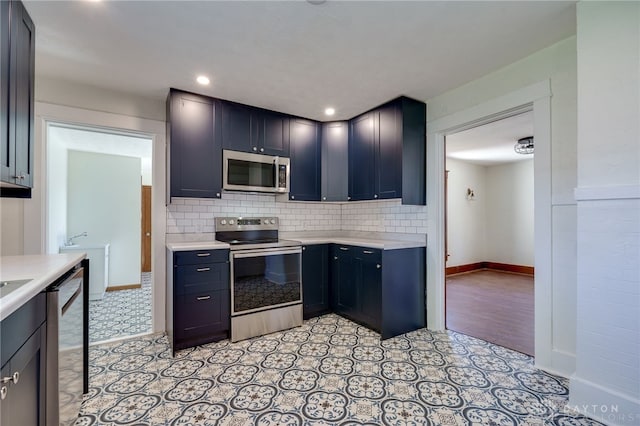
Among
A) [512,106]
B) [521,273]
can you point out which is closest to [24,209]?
[512,106]

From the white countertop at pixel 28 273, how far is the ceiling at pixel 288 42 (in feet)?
4.95

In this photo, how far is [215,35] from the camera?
199 centimetres

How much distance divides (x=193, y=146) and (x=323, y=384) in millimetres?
2431

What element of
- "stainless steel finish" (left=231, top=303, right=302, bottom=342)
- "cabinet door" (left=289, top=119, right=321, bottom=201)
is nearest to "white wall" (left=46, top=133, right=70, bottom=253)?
"stainless steel finish" (left=231, top=303, right=302, bottom=342)

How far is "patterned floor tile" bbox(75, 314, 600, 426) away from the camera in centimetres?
173

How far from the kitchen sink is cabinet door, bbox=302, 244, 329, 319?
237cm

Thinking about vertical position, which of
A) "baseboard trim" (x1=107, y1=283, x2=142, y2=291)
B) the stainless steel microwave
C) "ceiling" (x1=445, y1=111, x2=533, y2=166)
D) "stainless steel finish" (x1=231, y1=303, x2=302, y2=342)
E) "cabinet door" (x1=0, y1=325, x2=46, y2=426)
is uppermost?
"ceiling" (x1=445, y1=111, x2=533, y2=166)

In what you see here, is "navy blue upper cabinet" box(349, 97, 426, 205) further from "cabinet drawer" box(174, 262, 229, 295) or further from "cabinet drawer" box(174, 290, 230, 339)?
"cabinet drawer" box(174, 290, 230, 339)

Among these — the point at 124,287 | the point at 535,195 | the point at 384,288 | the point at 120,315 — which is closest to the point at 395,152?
the point at 535,195

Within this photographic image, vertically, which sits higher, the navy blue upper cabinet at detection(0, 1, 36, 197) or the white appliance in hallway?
the navy blue upper cabinet at detection(0, 1, 36, 197)

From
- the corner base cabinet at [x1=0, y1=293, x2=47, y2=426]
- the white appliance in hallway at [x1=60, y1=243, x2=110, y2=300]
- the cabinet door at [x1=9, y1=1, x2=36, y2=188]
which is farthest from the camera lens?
the white appliance in hallway at [x1=60, y1=243, x2=110, y2=300]

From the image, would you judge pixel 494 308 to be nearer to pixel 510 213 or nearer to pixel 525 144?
pixel 525 144

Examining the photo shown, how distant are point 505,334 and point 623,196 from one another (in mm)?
1884

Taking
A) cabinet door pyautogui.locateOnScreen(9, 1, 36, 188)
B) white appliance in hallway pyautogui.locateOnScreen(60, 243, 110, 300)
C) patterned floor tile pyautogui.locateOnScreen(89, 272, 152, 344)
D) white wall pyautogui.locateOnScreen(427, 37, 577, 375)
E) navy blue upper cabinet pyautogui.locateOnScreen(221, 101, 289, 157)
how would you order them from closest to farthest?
cabinet door pyautogui.locateOnScreen(9, 1, 36, 188)
white wall pyautogui.locateOnScreen(427, 37, 577, 375)
patterned floor tile pyautogui.locateOnScreen(89, 272, 152, 344)
navy blue upper cabinet pyautogui.locateOnScreen(221, 101, 289, 157)
white appliance in hallway pyautogui.locateOnScreen(60, 243, 110, 300)
